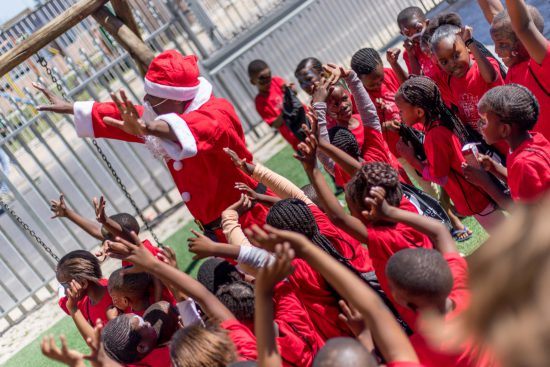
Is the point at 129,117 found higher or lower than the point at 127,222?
higher

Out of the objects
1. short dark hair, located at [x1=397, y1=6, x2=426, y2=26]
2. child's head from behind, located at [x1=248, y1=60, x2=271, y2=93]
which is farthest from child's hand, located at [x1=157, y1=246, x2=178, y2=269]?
child's head from behind, located at [x1=248, y1=60, x2=271, y2=93]

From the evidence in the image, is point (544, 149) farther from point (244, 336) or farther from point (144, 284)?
point (144, 284)

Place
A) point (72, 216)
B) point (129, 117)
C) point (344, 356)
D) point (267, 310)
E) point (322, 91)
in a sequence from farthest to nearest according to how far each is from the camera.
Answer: point (72, 216) < point (322, 91) < point (129, 117) < point (267, 310) < point (344, 356)

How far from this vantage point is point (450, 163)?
3934mm

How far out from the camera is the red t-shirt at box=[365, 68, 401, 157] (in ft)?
16.6

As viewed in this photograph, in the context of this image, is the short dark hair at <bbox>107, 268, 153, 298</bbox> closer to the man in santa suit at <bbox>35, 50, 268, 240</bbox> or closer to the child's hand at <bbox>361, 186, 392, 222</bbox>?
the man in santa suit at <bbox>35, 50, 268, 240</bbox>

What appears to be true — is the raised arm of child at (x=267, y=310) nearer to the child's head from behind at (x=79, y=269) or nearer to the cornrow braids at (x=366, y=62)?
the child's head from behind at (x=79, y=269)

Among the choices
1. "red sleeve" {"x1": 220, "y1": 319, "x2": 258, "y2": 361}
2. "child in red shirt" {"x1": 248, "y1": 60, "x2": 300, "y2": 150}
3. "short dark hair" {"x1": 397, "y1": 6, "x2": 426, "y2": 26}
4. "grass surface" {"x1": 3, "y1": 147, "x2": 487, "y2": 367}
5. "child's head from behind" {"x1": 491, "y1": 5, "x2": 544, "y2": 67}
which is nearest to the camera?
"red sleeve" {"x1": 220, "y1": 319, "x2": 258, "y2": 361}

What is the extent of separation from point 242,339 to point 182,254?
495cm

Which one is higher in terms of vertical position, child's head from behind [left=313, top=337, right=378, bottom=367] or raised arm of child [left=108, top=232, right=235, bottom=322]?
raised arm of child [left=108, top=232, right=235, bottom=322]

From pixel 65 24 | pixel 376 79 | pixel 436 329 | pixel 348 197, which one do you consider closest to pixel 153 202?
pixel 65 24

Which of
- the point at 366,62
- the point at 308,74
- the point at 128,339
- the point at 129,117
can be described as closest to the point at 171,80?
the point at 129,117

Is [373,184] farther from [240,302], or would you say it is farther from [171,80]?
[171,80]

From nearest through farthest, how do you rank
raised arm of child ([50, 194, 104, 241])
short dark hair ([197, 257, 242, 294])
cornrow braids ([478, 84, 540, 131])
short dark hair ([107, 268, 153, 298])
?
cornrow braids ([478, 84, 540, 131])
short dark hair ([197, 257, 242, 294])
short dark hair ([107, 268, 153, 298])
raised arm of child ([50, 194, 104, 241])
